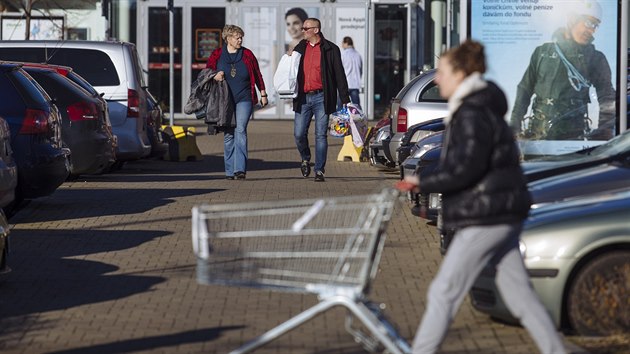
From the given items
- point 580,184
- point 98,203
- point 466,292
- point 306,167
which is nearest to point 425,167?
point 580,184

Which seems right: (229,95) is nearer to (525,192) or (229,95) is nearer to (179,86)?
(525,192)

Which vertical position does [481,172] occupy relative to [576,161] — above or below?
above

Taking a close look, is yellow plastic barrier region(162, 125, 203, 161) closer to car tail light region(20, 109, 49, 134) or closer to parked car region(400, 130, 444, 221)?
parked car region(400, 130, 444, 221)

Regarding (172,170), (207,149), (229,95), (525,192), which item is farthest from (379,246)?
(207,149)

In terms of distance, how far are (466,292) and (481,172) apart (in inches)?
21.7

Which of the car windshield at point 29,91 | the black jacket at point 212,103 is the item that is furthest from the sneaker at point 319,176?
the car windshield at point 29,91

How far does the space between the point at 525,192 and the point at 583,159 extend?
4448mm

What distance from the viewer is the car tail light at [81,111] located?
16531 millimetres

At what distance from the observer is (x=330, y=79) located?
17625 mm

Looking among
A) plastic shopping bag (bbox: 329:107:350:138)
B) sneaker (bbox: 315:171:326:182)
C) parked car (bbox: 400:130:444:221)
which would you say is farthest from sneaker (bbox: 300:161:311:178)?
plastic shopping bag (bbox: 329:107:350:138)

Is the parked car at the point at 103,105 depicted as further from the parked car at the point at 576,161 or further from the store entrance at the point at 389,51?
the store entrance at the point at 389,51

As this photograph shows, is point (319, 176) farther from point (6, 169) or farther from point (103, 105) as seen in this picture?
point (6, 169)

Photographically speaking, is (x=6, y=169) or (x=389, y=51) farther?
(x=389, y=51)

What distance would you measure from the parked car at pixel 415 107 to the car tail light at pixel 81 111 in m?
4.39
